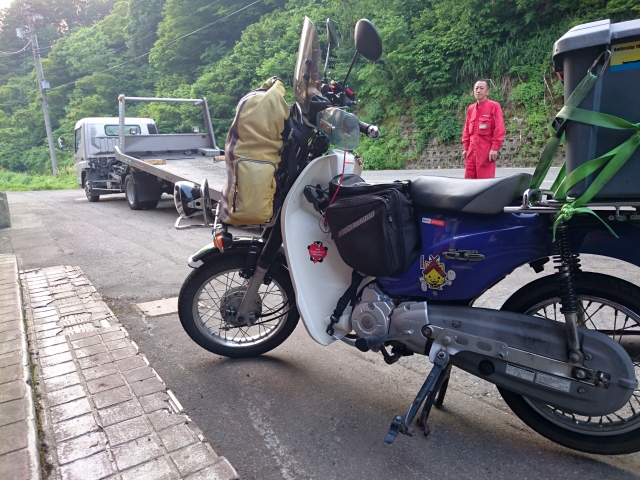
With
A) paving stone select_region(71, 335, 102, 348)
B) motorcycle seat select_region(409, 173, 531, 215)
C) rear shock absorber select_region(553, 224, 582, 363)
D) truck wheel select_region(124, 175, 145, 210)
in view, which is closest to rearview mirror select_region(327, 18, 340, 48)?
motorcycle seat select_region(409, 173, 531, 215)

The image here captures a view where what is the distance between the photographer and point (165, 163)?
32.6 feet

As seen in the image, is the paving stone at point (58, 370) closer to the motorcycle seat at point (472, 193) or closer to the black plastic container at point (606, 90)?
the motorcycle seat at point (472, 193)

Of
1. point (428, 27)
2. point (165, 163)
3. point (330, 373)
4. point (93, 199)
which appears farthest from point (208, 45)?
point (330, 373)

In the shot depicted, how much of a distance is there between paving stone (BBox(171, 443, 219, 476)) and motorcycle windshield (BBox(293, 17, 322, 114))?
1790 mm

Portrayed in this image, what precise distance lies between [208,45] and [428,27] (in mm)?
21932

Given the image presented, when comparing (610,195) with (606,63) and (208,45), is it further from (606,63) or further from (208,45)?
(208,45)

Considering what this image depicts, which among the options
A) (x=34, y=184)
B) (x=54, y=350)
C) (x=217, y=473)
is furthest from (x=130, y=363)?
(x=34, y=184)

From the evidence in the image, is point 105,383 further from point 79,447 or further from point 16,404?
point 79,447

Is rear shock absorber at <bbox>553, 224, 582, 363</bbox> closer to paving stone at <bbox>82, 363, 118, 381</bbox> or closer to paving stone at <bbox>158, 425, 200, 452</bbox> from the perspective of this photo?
paving stone at <bbox>158, 425, 200, 452</bbox>

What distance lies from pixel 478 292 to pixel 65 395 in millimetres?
2314

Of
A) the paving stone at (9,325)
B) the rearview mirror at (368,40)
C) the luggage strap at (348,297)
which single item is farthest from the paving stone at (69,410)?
the rearview mirror at (368,40)

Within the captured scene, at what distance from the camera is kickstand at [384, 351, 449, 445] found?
220 cm

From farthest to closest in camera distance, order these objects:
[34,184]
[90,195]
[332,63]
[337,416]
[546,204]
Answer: [34,184], [90,195], [332,63], [337,416], [546,204]

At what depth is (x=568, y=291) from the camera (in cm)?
206
